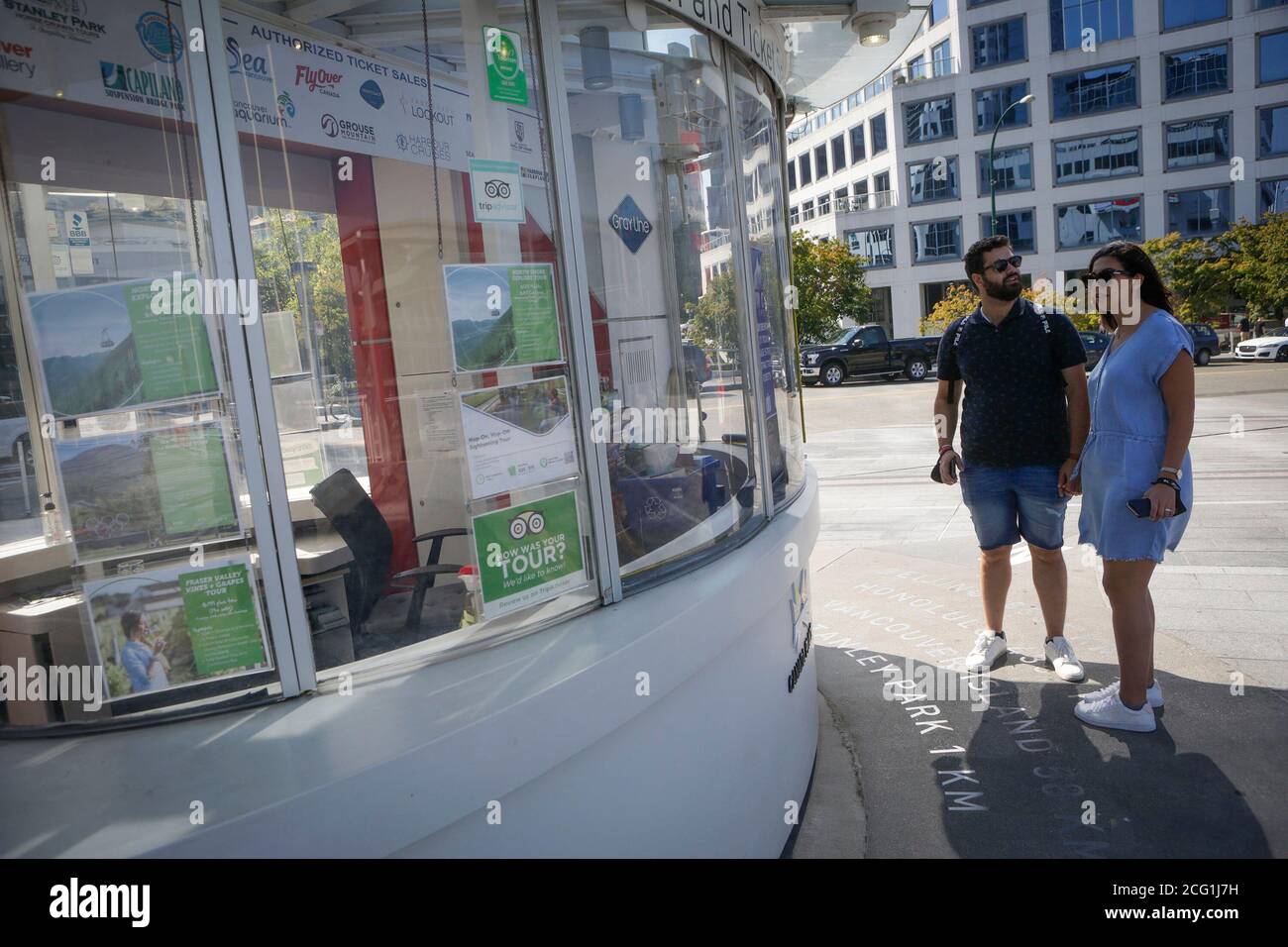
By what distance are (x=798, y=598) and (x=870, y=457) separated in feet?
30.2

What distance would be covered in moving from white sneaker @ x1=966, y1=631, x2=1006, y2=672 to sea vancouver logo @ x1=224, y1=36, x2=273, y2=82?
413 centimetres

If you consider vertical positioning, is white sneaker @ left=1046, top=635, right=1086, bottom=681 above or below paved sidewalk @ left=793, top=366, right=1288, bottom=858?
above

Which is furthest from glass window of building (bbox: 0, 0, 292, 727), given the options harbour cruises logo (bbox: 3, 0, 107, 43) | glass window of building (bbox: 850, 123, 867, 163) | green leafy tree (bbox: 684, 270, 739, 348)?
glass window of building (bbox: 850, 123, 867, 163)

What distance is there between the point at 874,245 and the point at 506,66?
42.8 m

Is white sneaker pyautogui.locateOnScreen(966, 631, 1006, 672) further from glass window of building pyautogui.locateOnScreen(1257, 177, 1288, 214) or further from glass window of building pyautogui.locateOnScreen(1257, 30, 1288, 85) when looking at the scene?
glass window of building pyautogui.locateOnScreen(1257, 30, 1288, 85)

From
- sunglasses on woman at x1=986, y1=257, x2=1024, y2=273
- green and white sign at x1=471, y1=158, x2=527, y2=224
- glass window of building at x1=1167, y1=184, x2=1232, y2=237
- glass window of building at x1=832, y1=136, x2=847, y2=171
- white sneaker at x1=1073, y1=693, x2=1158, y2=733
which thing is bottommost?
white sneaker at x1=1073, y1=693, x2=1158, y2=733

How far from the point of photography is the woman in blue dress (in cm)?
359

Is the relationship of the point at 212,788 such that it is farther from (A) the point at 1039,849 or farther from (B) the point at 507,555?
(A) the point at 1039,849

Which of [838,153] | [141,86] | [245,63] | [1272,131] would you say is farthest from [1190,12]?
[141,86]

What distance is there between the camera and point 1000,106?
39.2 meters

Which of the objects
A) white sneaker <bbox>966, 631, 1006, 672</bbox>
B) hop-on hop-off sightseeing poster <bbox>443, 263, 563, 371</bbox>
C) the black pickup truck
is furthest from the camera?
the black pickup truck

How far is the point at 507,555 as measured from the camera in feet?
8.42

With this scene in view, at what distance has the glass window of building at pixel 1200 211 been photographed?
37.1m
